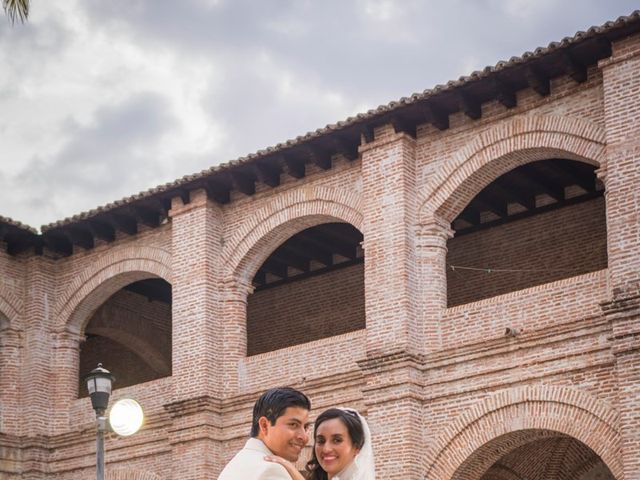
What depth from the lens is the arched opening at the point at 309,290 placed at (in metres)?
21.4

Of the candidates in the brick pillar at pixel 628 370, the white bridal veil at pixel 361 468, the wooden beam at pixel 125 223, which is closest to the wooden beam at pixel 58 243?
the wooden beam at pixel 125 223

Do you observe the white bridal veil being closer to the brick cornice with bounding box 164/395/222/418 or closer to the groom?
the groom

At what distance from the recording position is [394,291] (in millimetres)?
16828

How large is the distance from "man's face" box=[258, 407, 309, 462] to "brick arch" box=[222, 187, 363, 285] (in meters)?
13.4

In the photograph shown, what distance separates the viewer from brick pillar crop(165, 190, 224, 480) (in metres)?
18.6

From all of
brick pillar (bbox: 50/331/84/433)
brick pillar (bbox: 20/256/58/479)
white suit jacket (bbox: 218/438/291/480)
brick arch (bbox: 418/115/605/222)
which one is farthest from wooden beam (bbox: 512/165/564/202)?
white suit jacket (bbox: 218/438/291/480)

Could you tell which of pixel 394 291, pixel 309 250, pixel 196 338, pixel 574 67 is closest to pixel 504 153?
pixel 574 67

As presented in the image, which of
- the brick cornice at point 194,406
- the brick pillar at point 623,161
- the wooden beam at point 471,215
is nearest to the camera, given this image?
the brick pillar at point 623,161

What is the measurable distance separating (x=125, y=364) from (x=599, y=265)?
9.63 metres

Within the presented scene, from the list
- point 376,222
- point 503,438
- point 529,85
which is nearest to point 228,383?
point 376,222

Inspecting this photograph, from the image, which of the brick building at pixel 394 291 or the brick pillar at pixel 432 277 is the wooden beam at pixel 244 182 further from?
the brick pillar at pixel 432 277

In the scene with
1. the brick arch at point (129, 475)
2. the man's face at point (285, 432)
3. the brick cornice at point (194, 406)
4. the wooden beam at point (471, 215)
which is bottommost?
the man's face at point (285, 432)

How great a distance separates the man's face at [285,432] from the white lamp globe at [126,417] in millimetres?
7973

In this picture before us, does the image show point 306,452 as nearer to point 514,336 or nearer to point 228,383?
point 228,383
